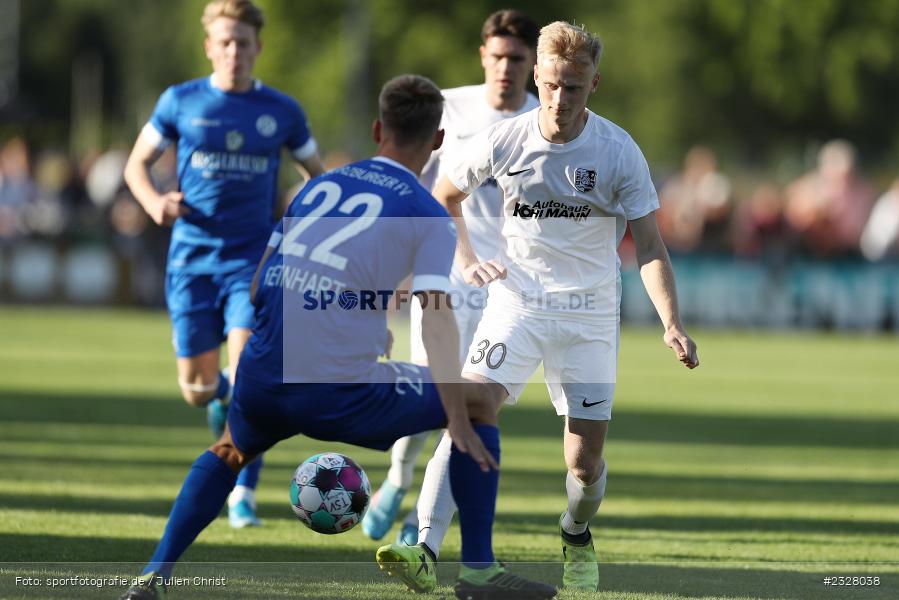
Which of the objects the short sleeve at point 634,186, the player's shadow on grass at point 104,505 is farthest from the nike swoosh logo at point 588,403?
the player's shadow on grass at point 104,505

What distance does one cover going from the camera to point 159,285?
25.8 m

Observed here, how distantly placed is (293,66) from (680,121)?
15.3 metres

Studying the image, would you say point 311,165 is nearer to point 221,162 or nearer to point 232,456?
point 221,162

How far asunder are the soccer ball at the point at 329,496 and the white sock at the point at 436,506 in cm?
28

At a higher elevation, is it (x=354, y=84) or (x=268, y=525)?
(x=354, y=84)

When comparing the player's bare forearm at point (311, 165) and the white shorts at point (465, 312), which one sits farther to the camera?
the player's bare forearm at point (311, 165)

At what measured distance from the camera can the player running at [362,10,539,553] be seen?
8633mm

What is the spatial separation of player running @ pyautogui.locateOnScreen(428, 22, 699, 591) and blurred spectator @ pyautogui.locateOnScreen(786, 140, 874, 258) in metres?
17.9

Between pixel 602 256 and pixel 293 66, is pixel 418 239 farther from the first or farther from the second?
pixel 293 66

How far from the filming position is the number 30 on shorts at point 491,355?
714 centimetres

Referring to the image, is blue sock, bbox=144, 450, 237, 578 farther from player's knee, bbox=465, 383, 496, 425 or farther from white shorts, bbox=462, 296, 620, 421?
white shorts, bbox=462, 296, 620, 421

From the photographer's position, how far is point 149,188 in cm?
900

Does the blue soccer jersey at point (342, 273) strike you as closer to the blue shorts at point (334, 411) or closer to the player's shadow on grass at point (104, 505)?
the blue shorts at point (334, 411)

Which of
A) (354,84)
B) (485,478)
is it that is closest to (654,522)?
(485,478)
